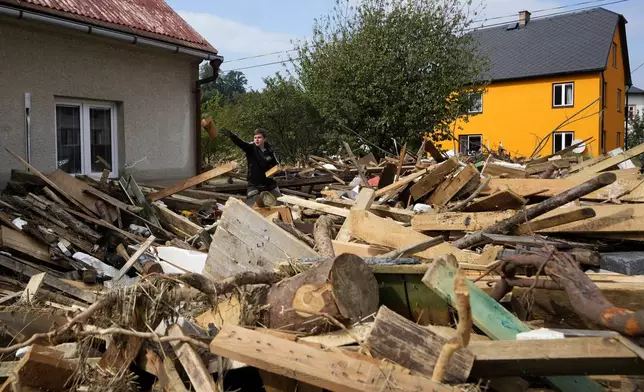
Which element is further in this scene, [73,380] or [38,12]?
[38,12]

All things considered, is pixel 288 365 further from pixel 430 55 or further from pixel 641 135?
pixel 641 135

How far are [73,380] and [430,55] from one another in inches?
725

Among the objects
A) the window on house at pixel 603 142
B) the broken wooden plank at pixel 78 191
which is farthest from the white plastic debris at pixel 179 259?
the window on house at pixel 603 142

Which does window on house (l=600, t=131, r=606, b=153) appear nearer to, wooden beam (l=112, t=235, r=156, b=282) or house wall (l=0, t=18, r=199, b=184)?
house wall (l=0, t=18, r=199, b=184)

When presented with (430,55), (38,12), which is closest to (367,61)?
(430,55)

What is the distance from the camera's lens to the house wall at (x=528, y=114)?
100 feet

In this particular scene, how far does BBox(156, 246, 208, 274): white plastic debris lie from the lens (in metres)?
6.16

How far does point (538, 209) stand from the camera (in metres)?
4.90

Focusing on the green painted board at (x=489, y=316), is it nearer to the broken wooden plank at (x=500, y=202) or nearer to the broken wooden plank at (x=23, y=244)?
the broken wooden plank at (x=500, y=202)

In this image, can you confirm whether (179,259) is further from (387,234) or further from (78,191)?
(387,234)

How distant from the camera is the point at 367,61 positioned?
19.8 m

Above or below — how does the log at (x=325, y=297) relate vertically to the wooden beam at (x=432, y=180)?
below

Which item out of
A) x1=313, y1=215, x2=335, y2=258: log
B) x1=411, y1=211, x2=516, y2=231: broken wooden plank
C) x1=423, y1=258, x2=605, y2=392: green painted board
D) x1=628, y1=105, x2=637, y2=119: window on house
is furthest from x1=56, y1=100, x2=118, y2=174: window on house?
x1=628, y1=105, x2=637, y2=119: window on house

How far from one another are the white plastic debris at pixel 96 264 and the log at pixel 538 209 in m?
3.94
